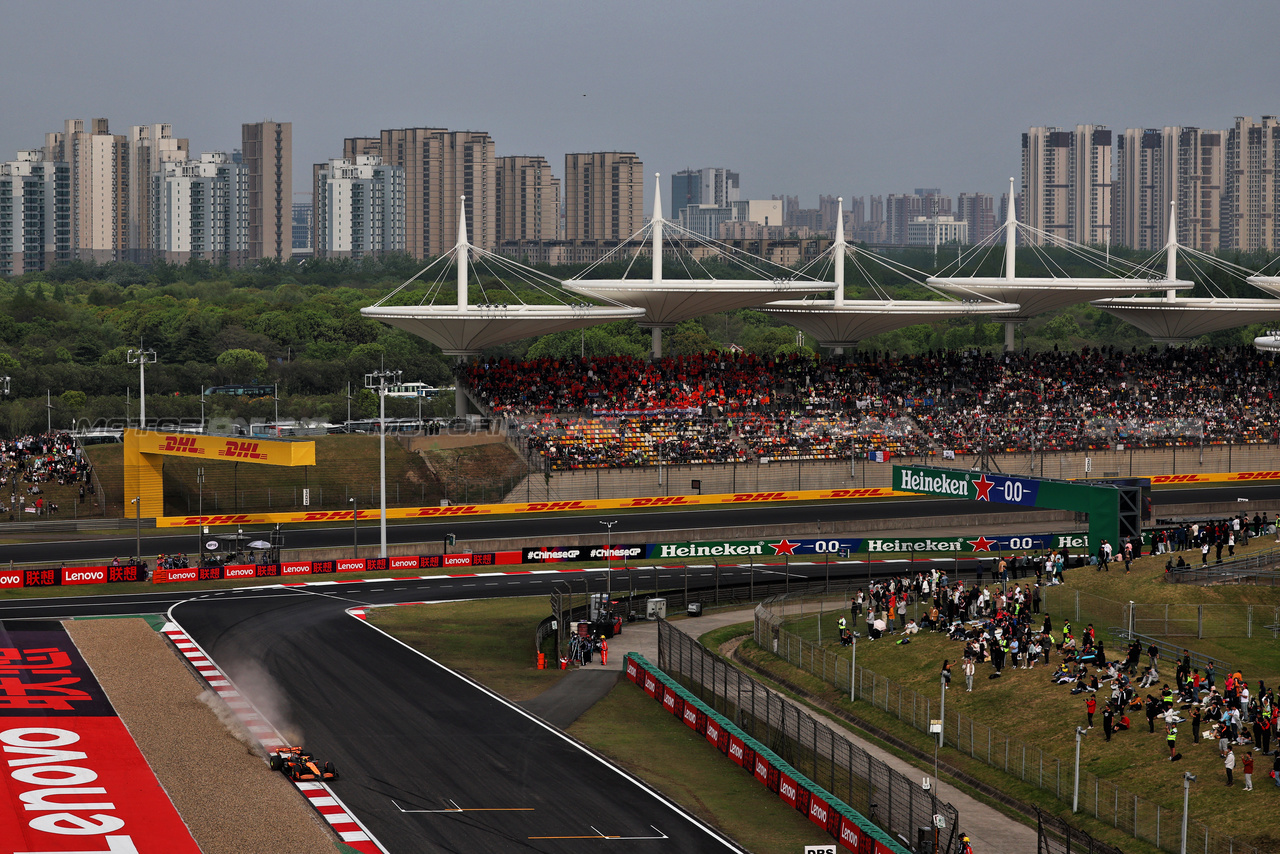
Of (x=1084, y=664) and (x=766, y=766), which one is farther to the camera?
(x=1084, y=664)

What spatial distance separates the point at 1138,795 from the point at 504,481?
4923 cm

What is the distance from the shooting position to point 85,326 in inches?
6590

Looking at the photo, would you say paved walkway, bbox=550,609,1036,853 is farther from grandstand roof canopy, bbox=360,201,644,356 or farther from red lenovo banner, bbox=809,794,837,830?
grandstand roof canopy, bbox=360,201,644,356

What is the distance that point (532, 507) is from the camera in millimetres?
76312

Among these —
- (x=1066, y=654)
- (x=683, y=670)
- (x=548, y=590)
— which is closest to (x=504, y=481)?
(x=548, y=590)

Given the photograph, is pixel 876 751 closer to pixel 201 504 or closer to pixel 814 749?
pixel 814 749

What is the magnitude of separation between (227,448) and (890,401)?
41.1 metres

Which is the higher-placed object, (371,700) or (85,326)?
(85,326)

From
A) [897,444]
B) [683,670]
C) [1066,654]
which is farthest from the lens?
[897,444]

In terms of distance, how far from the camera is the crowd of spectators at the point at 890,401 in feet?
272

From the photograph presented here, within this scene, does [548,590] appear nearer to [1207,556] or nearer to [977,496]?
[977,496]

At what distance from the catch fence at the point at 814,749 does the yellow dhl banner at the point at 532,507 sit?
31.8 m

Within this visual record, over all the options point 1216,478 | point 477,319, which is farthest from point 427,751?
point 1216,478

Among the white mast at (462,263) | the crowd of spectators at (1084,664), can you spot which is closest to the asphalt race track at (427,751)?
the crowd of spectators at (1084,664)
